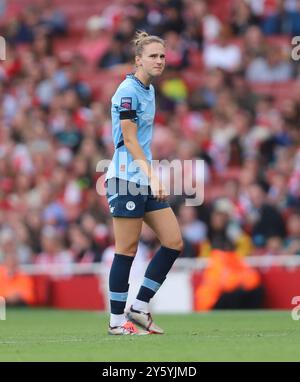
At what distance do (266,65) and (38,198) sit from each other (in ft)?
14.7

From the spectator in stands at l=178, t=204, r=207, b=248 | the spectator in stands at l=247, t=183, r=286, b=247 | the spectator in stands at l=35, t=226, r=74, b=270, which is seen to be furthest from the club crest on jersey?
the spectator in stands at l=35, t=226, r=74, b=270

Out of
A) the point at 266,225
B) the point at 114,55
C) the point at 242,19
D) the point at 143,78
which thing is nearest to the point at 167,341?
the point at 143,78

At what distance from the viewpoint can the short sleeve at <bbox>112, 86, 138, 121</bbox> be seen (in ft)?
31.4

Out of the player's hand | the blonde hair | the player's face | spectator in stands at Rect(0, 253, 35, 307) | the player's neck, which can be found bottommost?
spectator in stands at Rect(0, 253, 35, 307)

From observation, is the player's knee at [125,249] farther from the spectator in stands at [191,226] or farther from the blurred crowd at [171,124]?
the spectator in stands at [191,226]

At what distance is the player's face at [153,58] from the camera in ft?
31.7

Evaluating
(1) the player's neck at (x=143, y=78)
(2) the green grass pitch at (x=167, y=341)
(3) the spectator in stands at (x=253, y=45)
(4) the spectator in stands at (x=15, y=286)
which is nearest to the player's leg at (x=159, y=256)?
(2) the green grass pitch at (x=167, y=341)

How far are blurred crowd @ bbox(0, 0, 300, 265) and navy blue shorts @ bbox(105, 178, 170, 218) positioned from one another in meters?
7.19

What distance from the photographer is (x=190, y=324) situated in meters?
12.3

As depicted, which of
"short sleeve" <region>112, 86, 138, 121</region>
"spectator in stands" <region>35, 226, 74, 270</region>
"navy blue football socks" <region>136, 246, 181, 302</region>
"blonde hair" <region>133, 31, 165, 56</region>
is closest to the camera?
"short sleeve" <region>112, 86, 138, 121</region>

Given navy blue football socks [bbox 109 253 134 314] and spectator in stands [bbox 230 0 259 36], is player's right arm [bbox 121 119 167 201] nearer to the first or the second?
navy blue football socks [bbox 109 253 134 314]

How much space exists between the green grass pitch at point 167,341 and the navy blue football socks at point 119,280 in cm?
28

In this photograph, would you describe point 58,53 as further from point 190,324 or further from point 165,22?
point 190,324
